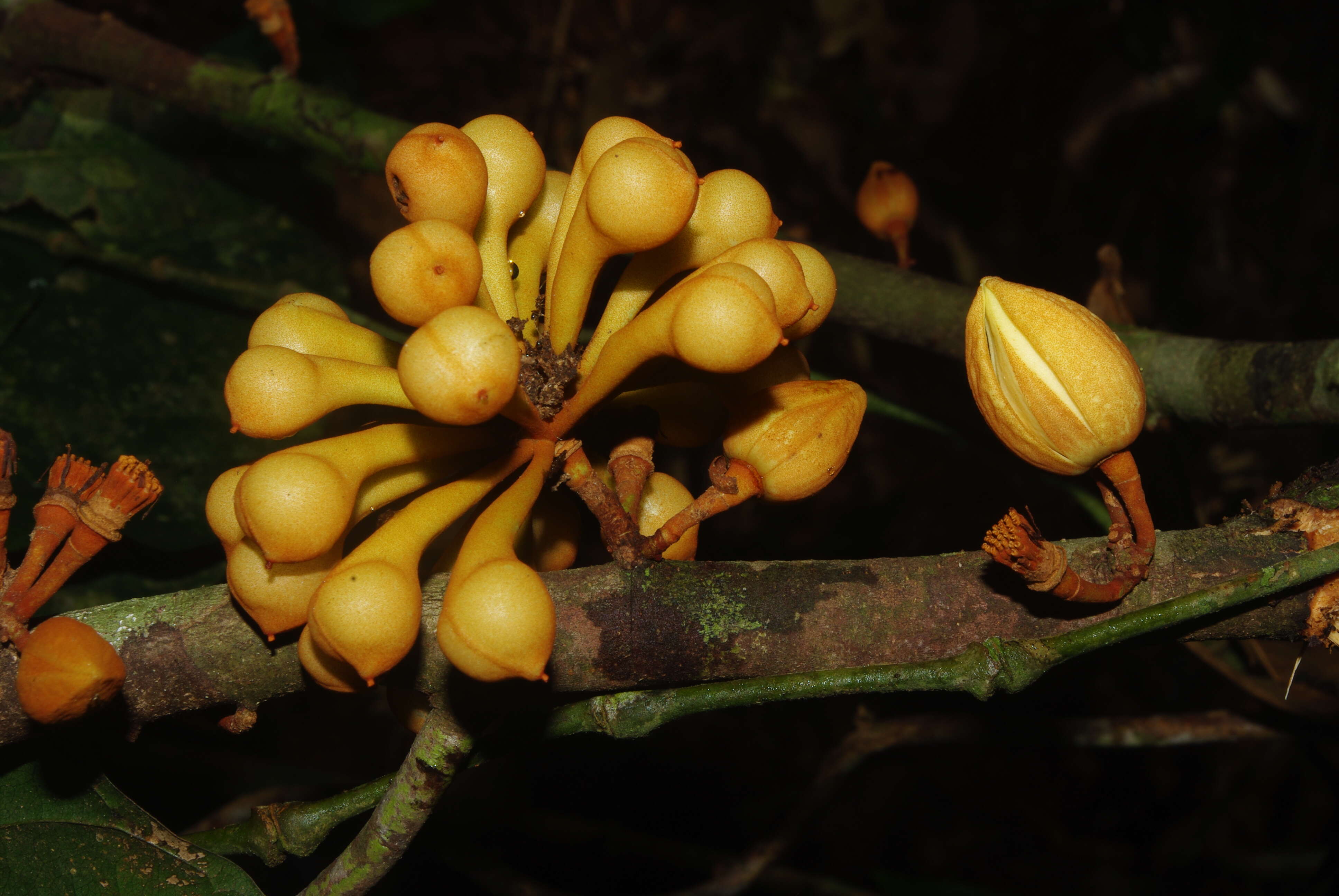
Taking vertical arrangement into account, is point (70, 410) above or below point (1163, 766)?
above

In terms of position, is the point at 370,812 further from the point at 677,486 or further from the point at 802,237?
the point at 802,237

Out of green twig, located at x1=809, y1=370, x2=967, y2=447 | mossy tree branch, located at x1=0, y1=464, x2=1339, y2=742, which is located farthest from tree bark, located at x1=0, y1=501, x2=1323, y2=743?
green twig, located at x1=809, y1=370, x2=967, y2=447

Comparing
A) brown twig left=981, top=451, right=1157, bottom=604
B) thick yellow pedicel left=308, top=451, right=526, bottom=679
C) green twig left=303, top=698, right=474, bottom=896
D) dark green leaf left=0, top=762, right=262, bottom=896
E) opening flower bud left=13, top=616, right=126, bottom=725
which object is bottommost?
dark green leaf left=0, top=762, right=262, bottom=896

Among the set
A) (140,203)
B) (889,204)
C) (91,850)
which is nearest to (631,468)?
(91,850)

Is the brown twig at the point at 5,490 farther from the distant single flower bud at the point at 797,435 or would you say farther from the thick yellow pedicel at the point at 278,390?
the distant single flower bud at the point at 797,435

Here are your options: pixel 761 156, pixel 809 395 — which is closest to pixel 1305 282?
pixel 761 156

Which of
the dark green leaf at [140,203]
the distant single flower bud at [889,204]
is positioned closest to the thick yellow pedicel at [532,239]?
the distant single flower bud at [889,204]

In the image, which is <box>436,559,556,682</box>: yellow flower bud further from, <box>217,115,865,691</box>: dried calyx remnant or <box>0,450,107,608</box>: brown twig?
<box>0,450,107,608</box>: brown twig

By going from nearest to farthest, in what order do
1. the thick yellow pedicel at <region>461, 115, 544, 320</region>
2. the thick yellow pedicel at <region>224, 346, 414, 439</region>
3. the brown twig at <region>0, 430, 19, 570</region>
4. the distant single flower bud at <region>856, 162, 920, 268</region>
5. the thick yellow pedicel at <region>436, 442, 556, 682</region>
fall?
1. the thick yellow pedicel at <region>436, 442, 556, 682</region>
2. the thick yellow pedicel at <region>224, 346, 414, 439</region>
3. the brown twig at <region>0, 430, 19, 570</region>
4. the thick yellow pedicel at <region>461, 115, 544, 320</region>
5. the distant single flower bud at <region>856, 162, 920, 268</region>
